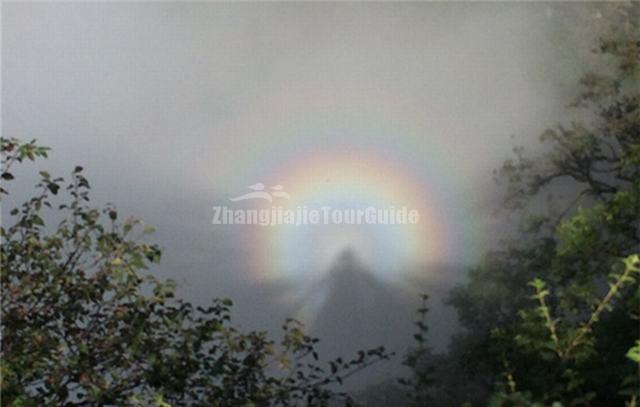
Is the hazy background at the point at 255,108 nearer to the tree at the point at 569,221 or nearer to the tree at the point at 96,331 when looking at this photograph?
the tree at the point at 569,221

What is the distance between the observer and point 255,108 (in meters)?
4.81

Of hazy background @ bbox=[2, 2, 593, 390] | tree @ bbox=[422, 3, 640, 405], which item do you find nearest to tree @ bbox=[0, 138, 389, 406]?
hazy background @ bbox=[2, 2, 593, 390]

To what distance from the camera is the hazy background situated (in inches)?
185

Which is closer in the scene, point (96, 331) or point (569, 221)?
point (96, 331)

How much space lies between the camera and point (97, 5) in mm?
4816

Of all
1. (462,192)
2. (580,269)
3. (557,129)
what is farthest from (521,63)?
(580,269)

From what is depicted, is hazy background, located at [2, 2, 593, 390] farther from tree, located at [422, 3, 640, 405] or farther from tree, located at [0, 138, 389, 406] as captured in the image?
tree, located at [0, 138, 389, 406]

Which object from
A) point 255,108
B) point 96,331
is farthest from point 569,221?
point 96,331

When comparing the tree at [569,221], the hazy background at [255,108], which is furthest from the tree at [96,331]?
the tree at [569,221]

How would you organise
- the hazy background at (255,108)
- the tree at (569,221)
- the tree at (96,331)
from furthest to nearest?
the hazy background at (255,108)
the tree at (569,221)
the tree at (96,331)

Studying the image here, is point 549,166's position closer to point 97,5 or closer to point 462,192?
point 462,192

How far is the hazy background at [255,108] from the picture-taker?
4.71 meters

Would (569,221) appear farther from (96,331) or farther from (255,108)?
(96,331)

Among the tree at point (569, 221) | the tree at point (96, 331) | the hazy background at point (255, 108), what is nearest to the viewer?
the tree at point (96, 331)
